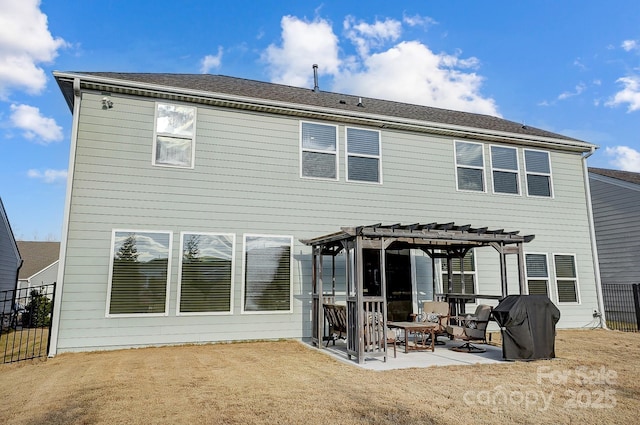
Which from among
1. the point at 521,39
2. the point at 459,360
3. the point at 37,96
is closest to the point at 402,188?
the point at 459,360

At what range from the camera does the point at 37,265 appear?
81.4ft

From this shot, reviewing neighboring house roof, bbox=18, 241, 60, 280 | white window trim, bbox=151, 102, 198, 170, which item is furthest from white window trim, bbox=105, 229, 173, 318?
neighboring house roof, bbox=18, 241, 60, 280

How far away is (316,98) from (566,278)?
815 centimetres

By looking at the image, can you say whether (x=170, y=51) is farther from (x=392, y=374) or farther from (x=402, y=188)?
(x=392, y=374)

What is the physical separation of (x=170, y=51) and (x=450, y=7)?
9128 millimetres

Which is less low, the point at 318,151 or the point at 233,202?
the point at 318,151

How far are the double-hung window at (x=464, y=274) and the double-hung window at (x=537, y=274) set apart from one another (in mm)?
1613

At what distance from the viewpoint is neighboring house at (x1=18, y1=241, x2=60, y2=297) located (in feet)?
78.3

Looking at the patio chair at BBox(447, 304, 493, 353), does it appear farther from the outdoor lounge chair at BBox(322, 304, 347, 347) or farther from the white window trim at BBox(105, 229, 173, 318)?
the white window trim at BBox(105, 229, 173, 318)

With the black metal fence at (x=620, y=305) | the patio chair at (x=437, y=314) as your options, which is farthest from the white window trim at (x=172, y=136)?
the black metal fence at (x=620, y=305)

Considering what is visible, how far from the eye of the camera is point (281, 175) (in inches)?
349

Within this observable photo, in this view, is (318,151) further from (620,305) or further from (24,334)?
(620,305)

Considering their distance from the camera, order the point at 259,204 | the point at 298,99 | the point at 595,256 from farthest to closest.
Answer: the point at 595,256, the point at 298,99, the point at 259,204

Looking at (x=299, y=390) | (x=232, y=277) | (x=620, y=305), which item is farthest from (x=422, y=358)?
(x=620, y=305)
